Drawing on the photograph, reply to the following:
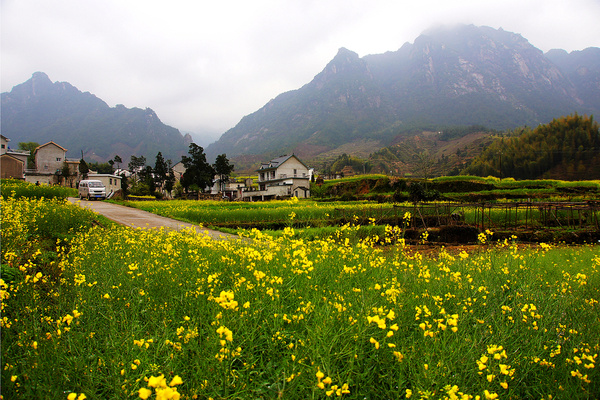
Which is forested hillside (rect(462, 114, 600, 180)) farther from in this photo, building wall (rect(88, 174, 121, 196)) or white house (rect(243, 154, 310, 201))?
building wall (rect(88, 174, 121, 196))

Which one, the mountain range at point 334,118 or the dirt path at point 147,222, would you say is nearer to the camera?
the dirt path at point 147,222

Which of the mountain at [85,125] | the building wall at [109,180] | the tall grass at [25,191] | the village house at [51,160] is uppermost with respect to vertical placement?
the mountain at [85,125]

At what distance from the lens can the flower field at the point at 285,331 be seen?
2.01 m

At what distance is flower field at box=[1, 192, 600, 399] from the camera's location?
201cm

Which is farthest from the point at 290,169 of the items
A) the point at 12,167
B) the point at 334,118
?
the point at 334,118

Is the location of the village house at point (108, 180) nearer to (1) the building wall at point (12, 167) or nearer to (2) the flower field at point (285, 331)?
(1) the building wall at point (12, 167)

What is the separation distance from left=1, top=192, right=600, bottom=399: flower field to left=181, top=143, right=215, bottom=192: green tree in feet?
164

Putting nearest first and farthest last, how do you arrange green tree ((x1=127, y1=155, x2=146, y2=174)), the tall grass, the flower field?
the flower field → the tall grass → green tree ((x1=127, y1=155, x2=146, y2=174))

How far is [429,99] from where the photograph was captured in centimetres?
18350

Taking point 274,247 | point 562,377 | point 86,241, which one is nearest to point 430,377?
point 562,377

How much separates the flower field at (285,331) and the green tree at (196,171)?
49.9 meters

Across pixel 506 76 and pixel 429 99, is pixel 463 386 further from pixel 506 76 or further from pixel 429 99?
pixel 506 76

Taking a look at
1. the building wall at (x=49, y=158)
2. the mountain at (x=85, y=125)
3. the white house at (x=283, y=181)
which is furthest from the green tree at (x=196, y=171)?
the mountain at (x=85, y=125)

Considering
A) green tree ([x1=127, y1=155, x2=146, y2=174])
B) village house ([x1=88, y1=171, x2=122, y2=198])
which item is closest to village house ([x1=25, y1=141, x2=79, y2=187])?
village house ([x1=88, y1=171, x2=122, y2=198])
